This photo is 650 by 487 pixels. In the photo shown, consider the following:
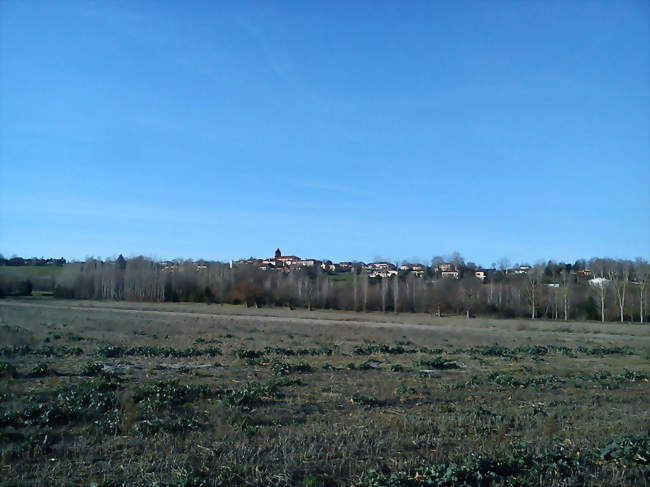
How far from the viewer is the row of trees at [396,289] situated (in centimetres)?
9144

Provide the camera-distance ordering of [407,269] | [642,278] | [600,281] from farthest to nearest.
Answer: [407,269] < [600,281] < [642,278]

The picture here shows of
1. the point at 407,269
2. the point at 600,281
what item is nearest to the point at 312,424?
the point at 600,281

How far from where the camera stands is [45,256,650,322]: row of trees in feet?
300

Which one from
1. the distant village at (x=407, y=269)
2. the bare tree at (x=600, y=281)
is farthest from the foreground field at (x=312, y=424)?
the distant village at (x=407, y=269)

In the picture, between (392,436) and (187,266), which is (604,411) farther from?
(187,266)

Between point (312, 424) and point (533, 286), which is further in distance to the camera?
point (533, 286)

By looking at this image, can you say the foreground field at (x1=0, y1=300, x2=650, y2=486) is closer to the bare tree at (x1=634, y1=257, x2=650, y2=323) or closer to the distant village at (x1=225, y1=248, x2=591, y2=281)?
the bare tree at (x1=634, y1=257, x2=650, y2=323)

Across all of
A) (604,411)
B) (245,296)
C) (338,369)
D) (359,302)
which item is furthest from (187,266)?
(604,411)

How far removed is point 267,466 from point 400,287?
352 feet

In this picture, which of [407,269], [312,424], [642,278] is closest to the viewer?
[312,424]

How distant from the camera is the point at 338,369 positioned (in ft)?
68.5

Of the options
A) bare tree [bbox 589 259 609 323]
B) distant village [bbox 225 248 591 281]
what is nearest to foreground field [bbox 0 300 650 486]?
bare tree [bbox 589 259 609 323]

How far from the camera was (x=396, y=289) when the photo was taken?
107 m

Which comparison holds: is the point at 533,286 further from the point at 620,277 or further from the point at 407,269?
the point at 407,269
